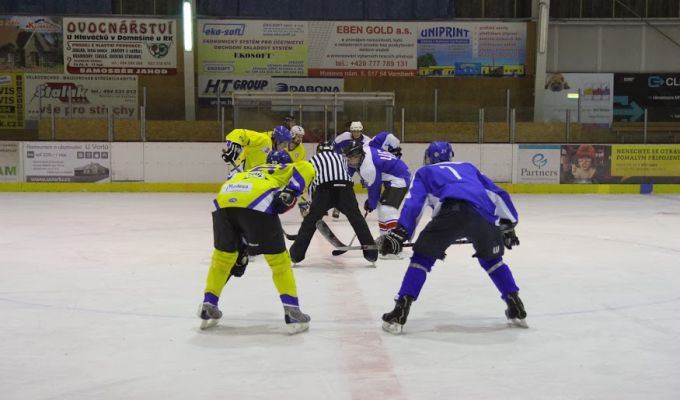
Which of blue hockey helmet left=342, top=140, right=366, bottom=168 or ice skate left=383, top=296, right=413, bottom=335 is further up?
blue hockey helmet left=342, top=140, right=366, bottom=168

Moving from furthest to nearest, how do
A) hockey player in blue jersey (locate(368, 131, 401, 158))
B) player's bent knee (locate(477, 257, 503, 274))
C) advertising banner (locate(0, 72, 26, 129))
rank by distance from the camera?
advertising banner (locate(0, 72, 26, 129)) < hockey player in blue jersey (locate(368, 131, 401, 158)) < player's bent knee (locate(477, 257, 503, 274))

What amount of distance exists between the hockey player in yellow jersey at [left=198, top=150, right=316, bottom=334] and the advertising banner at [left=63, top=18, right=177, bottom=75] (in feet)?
53.7

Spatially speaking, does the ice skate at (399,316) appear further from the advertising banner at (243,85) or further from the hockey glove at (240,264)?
the advertising banner at (243,85)

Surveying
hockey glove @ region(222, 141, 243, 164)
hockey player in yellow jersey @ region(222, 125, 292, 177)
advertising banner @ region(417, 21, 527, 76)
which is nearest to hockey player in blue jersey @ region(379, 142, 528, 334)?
hockey player in yellow jersey @ region(222, 125, 292, 177)

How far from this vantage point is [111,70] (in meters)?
20.8

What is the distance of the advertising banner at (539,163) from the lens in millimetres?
16703

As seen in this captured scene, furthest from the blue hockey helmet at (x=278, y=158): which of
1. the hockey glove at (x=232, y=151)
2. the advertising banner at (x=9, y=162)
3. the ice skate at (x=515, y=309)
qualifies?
the advertising banner at (x=9, y=162)

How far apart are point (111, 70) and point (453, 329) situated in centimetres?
1707

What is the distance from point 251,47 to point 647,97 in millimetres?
10146

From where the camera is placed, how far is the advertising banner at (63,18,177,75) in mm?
20719

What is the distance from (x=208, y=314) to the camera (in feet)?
17.4

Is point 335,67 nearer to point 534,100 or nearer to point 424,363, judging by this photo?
point 534,100

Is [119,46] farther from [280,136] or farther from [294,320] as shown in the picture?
[294,320]

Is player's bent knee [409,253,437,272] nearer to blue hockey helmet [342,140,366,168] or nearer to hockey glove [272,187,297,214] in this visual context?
hockey glove [272,187,297,214]
